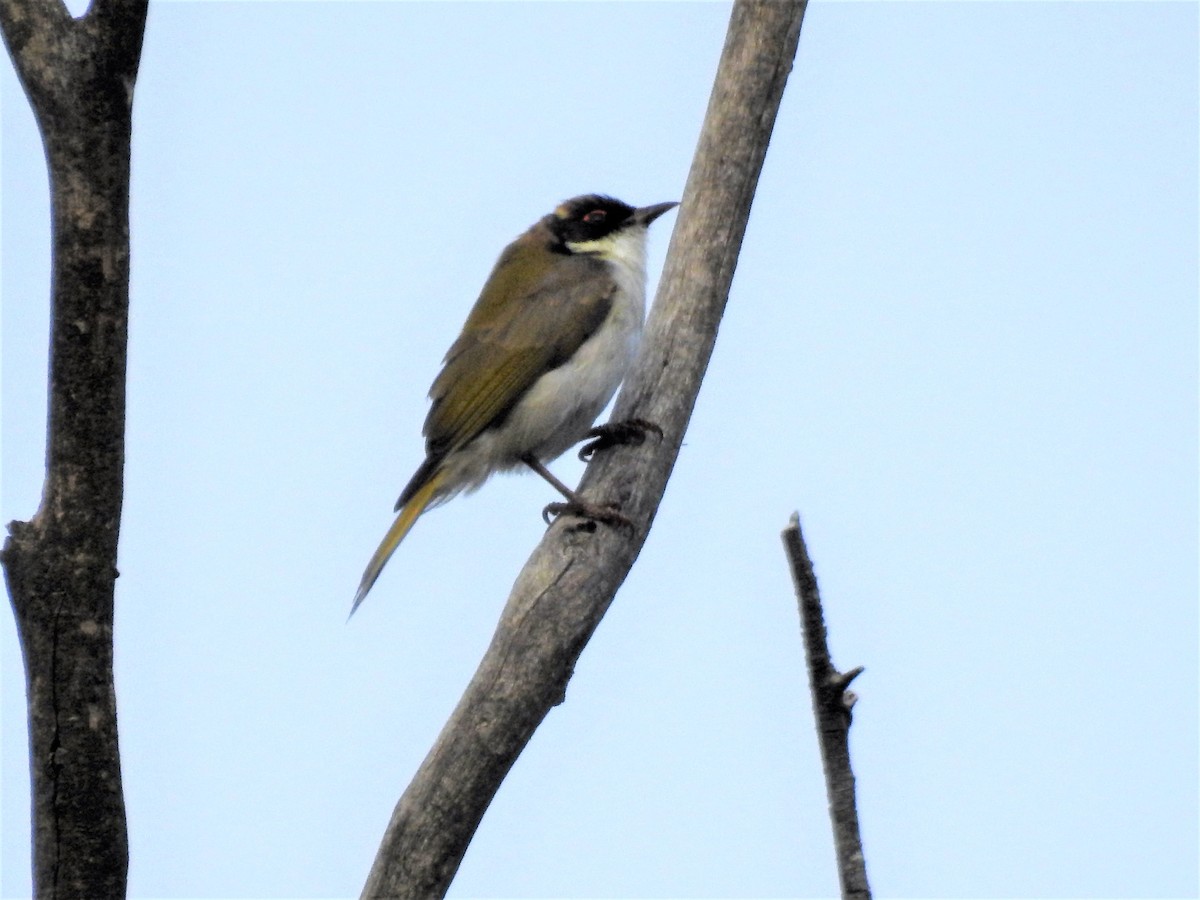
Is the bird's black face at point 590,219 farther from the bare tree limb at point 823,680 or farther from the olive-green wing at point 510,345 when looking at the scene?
the bare tree limb at point 823,680

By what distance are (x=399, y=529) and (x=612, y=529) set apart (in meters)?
1.30

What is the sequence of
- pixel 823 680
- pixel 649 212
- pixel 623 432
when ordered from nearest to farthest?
1. pixel 823 680
2. pixel 623 432
3. pixel 649 212

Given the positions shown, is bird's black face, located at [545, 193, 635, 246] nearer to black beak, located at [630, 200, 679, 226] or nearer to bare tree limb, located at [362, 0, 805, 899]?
black beak, located at [630, 200, 679, 226]

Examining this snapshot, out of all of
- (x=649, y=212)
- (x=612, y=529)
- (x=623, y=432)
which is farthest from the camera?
(x=649, y=212)

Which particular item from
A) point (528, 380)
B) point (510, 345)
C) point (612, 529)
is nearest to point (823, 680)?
point (612, 529)

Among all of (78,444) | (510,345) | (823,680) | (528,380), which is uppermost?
(510,345)

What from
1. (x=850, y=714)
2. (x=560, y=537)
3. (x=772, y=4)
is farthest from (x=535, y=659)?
(x=772, y=4)

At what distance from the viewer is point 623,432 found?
654cm

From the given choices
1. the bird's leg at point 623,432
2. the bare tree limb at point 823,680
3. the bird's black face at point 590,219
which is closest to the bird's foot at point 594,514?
the bird's leg at point 623,432

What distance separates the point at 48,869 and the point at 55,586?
0.81 metres

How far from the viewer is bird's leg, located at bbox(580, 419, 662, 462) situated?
6.46 metres

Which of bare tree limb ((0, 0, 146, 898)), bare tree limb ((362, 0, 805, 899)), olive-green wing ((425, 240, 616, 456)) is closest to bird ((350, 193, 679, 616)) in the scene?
olive-green wing ((425, 240, 616, 456))

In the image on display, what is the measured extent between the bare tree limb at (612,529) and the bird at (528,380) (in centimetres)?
21

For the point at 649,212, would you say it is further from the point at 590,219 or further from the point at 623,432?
the point at 623,432
